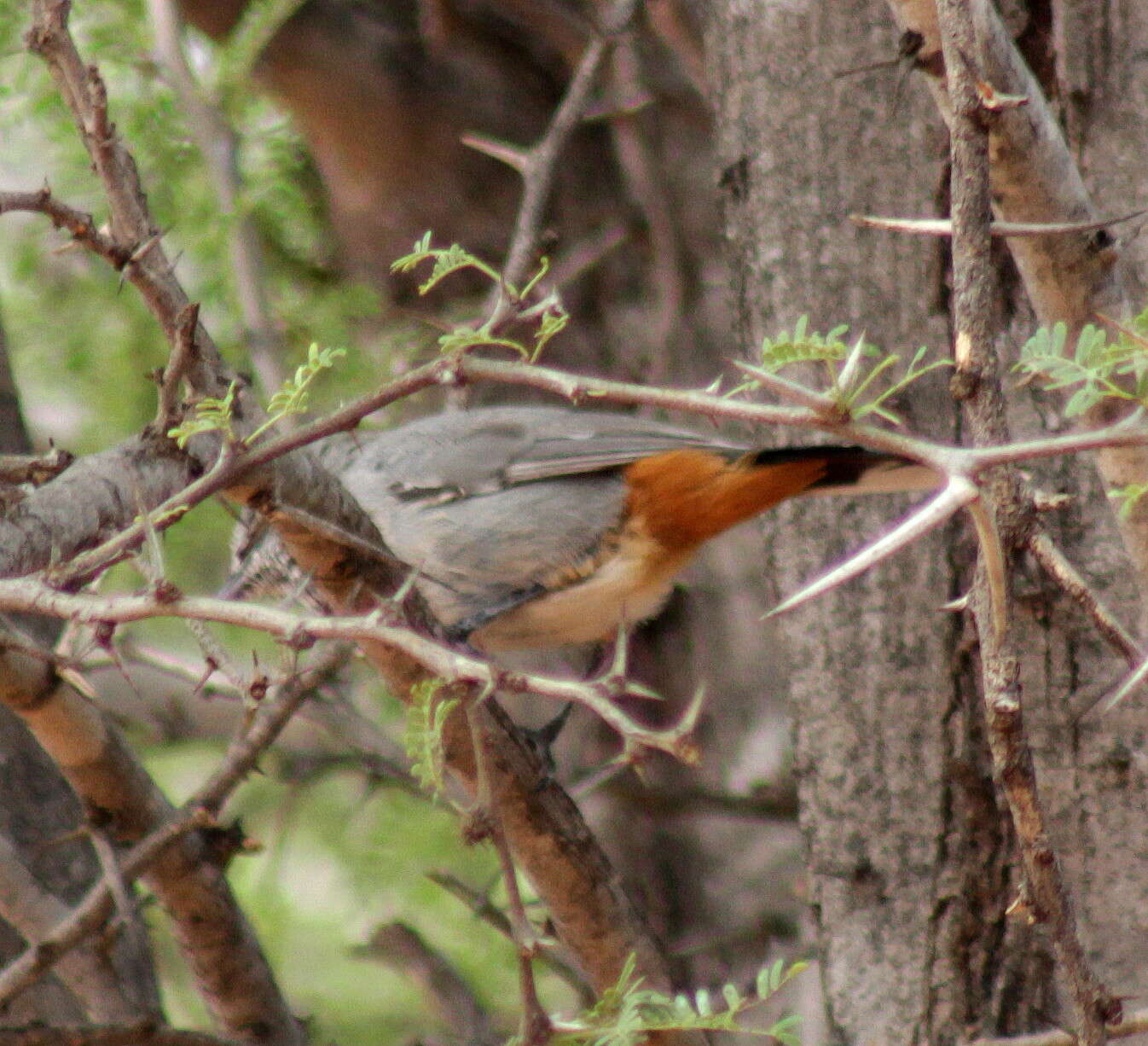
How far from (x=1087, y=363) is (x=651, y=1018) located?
3.83 ft

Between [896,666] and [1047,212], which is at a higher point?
[1047,212]

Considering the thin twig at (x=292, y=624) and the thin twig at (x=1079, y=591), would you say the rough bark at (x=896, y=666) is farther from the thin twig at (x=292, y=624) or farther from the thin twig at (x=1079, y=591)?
the thin twig at (x=292, y=624)

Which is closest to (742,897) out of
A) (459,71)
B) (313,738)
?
(313,738)

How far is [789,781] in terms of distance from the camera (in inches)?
180

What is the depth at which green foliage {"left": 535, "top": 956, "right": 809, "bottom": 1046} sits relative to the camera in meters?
1.99

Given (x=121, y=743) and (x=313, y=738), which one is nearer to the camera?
(x=121, y=743)

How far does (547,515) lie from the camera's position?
3705 mm

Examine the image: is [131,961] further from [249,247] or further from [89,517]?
[249,247]

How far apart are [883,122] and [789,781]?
223 centimetres

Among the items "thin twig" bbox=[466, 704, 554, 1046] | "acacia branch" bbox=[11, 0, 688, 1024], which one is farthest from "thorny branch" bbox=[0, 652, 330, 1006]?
A: "thin twig" bbox=[466, 704, 554, 1046]

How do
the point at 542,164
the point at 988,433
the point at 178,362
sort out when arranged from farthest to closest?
the point at 542,164, the point at 178,362, the point at 988,433

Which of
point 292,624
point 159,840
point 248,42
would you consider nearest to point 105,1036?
point 159,840

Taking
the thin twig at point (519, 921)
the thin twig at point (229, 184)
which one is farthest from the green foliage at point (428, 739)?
the thin twig at point (229, 184)

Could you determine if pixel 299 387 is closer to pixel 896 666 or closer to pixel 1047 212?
pixel 1047 212
